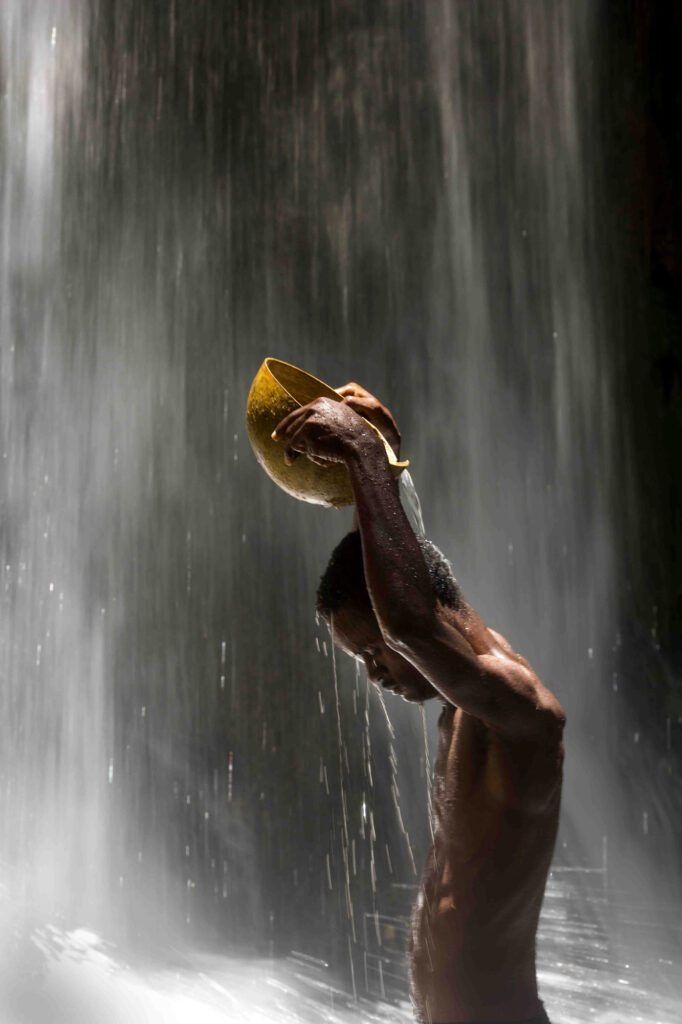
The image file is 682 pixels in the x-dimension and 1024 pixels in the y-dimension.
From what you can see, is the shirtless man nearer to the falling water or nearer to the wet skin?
the wet skin

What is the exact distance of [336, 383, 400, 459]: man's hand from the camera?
182cm

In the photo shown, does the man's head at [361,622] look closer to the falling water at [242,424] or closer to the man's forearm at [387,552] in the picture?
the man's forearm at [387,552]

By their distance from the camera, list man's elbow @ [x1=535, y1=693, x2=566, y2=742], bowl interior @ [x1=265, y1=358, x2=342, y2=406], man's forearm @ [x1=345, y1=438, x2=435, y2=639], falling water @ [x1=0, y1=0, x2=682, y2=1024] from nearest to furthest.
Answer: man's forearm @ [x1=345, y1=438, x2=435, y2=639], man's elbow @ [x1=535, y1=693, x2=566, y2=742], bowl interior @ [x1=265, y1=358, x2=342, y2=406], falling water @ [x1=0, y1=0, x2=682, y2=1024]

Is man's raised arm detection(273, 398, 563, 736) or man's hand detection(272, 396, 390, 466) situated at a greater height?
man's hand detection(272, 396, 390, 466)

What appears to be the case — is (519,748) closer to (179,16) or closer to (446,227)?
(446,227)

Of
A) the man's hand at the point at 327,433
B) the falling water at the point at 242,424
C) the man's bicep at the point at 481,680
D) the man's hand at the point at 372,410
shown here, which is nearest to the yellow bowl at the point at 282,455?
the man's hand at the point at 372,410

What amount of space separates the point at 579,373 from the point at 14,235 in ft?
13.7

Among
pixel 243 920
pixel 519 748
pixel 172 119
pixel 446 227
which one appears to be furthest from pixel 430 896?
pixel 172 119

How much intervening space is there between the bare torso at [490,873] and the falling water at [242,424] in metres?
4.16

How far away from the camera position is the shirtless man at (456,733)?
4.87 feet

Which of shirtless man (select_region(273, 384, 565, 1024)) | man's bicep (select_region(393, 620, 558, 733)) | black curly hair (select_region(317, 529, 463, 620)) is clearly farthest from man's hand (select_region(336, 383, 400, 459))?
man's bicep (select_region(393, 620, 558, 733))

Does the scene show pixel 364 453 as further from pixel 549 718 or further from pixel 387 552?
pixel 549 718

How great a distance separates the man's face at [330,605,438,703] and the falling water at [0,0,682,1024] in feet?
14.0

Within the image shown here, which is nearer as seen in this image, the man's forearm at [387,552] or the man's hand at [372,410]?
the man's forearm at [387,552]
